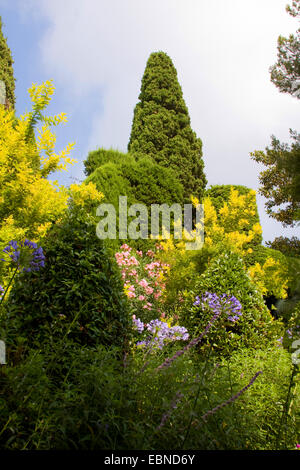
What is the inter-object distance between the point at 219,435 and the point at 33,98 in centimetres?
481

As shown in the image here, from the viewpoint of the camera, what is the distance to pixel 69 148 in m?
5.41

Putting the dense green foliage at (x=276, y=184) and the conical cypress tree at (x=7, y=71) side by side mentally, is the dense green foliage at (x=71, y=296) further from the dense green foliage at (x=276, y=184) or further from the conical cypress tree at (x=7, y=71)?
the conical cypress tree at (x=7, y=71)

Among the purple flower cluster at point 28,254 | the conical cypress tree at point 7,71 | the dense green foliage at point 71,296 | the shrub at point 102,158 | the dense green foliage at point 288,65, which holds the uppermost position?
the conical cypress tree at point 7,71

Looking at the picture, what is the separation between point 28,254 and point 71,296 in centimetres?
48

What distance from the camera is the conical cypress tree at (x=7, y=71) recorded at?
14406 millimetres

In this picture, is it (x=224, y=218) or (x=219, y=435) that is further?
(x=224, y=218)

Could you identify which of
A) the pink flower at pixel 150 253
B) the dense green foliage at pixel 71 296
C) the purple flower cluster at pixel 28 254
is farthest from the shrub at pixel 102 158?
the purple flower cluster at pixel 28 254

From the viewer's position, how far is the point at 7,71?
1471cm

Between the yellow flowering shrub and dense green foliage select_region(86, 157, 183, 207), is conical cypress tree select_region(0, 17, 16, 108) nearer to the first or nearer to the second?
dense green foliage select_region(86, 157, 183, 207)

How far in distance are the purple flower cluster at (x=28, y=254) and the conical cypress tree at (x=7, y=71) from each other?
44.2ft

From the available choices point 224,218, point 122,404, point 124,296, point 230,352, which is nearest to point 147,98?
point 224,218

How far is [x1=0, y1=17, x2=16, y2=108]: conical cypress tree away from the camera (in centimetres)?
1441

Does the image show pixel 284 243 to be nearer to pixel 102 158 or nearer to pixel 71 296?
pixel 102 158
